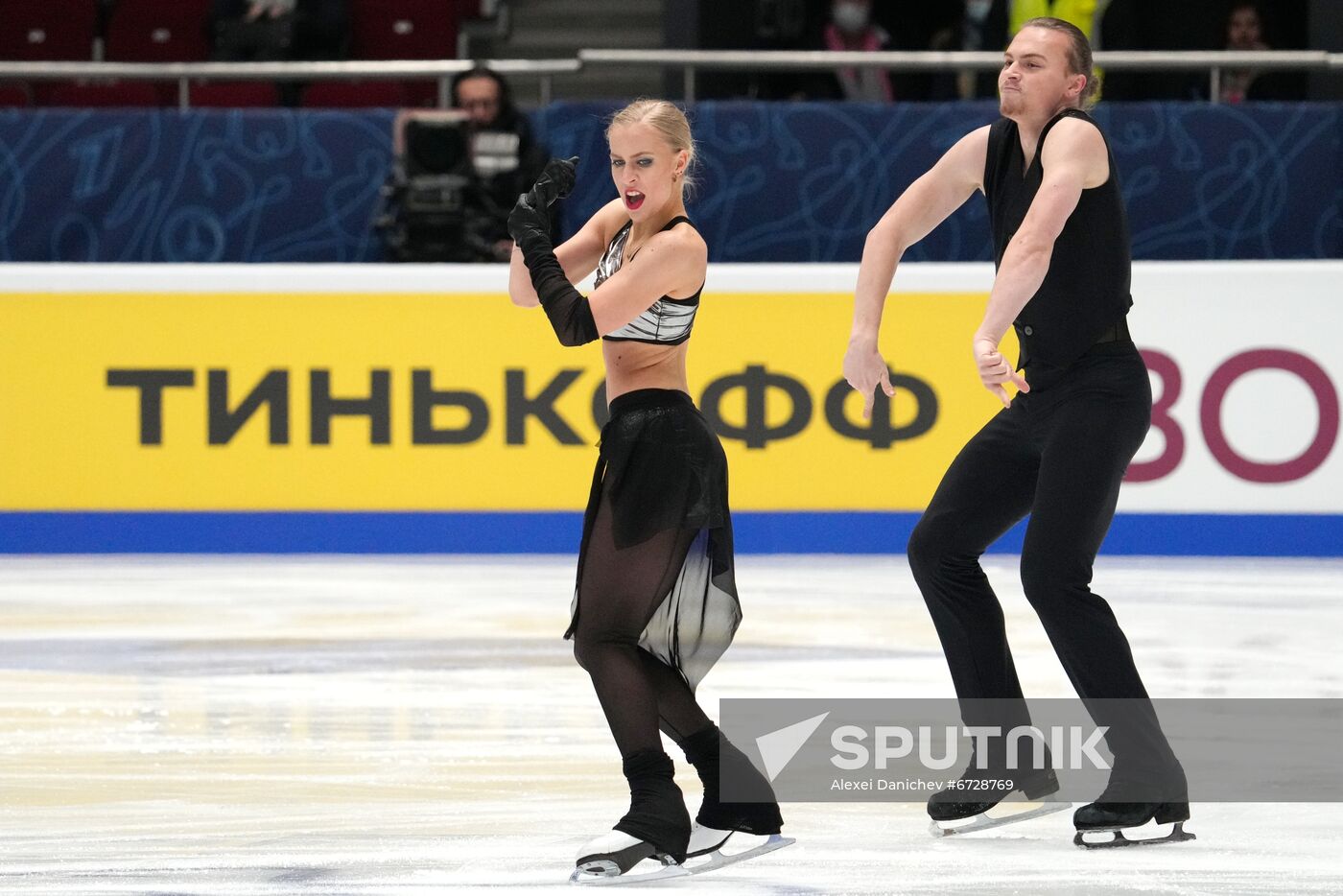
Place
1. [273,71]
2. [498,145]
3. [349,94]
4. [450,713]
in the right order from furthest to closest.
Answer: [349,94] → [273,71] → [498,145] → [450,713]

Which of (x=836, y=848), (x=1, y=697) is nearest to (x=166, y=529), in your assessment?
(x=1, y=697)

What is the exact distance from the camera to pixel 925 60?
25.1 ft

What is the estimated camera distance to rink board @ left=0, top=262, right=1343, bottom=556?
689cm

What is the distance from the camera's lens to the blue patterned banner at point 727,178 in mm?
7344

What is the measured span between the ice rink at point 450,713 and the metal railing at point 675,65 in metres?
1.99

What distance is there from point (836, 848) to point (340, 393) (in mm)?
4083

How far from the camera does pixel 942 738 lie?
4.02m

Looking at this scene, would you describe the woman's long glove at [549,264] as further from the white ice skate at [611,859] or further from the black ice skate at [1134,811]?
the black ice skate at [1134,811]

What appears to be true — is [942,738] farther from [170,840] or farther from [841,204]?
[841,204]

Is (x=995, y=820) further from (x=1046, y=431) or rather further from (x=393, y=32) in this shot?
(x=393, y=32)

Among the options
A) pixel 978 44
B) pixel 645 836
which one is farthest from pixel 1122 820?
pixel 978 44

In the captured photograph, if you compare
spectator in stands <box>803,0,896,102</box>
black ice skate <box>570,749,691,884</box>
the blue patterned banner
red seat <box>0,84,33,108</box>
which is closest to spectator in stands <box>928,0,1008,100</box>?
spectator in stands <box>803,0,896,102</box>

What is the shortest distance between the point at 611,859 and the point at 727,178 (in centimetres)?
468

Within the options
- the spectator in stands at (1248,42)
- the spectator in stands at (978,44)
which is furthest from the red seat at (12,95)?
the spectator in stands at (1248,42)
